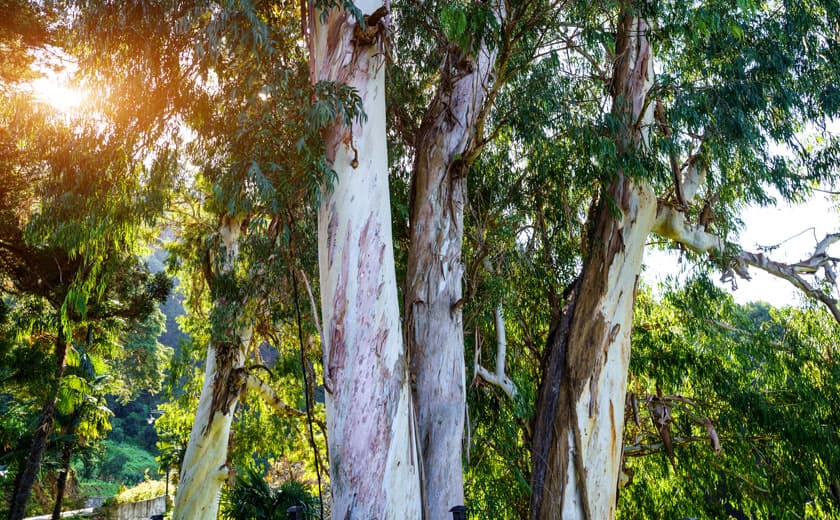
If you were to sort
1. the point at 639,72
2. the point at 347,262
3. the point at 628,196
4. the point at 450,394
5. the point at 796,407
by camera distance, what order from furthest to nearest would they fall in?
the point at 796,407
the point at 639,72
the point at 628,196
the point at 450,394
the point at 347,262

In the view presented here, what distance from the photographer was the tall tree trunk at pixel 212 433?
6.70 metres

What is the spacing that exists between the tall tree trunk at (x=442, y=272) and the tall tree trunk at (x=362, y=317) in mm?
562

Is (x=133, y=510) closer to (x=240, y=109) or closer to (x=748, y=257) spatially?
(x=240, y=109)

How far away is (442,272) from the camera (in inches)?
175

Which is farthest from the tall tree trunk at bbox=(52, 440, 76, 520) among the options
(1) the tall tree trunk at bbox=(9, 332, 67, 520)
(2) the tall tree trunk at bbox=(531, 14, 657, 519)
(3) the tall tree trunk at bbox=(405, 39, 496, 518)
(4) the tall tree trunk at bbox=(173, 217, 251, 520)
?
(2) the tall tree trunk at bbox=(531, 14, 657, 519)

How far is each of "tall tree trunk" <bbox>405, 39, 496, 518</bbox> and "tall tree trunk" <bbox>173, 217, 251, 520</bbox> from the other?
3020mm

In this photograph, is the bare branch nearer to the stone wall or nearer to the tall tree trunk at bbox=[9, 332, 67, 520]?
the tall tree trunk at bbox=[9, 332, 67, 520]

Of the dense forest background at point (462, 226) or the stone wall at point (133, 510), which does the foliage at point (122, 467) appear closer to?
the stone wall at point (133, 510)

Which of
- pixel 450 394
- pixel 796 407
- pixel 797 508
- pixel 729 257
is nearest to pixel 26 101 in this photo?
pixel 450 394

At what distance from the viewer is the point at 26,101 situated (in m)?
5.12

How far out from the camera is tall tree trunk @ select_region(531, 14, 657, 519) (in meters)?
4.45

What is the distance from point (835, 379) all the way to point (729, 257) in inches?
79.8

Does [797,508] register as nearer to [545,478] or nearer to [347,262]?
[545,478]

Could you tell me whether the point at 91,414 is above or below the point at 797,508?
above
